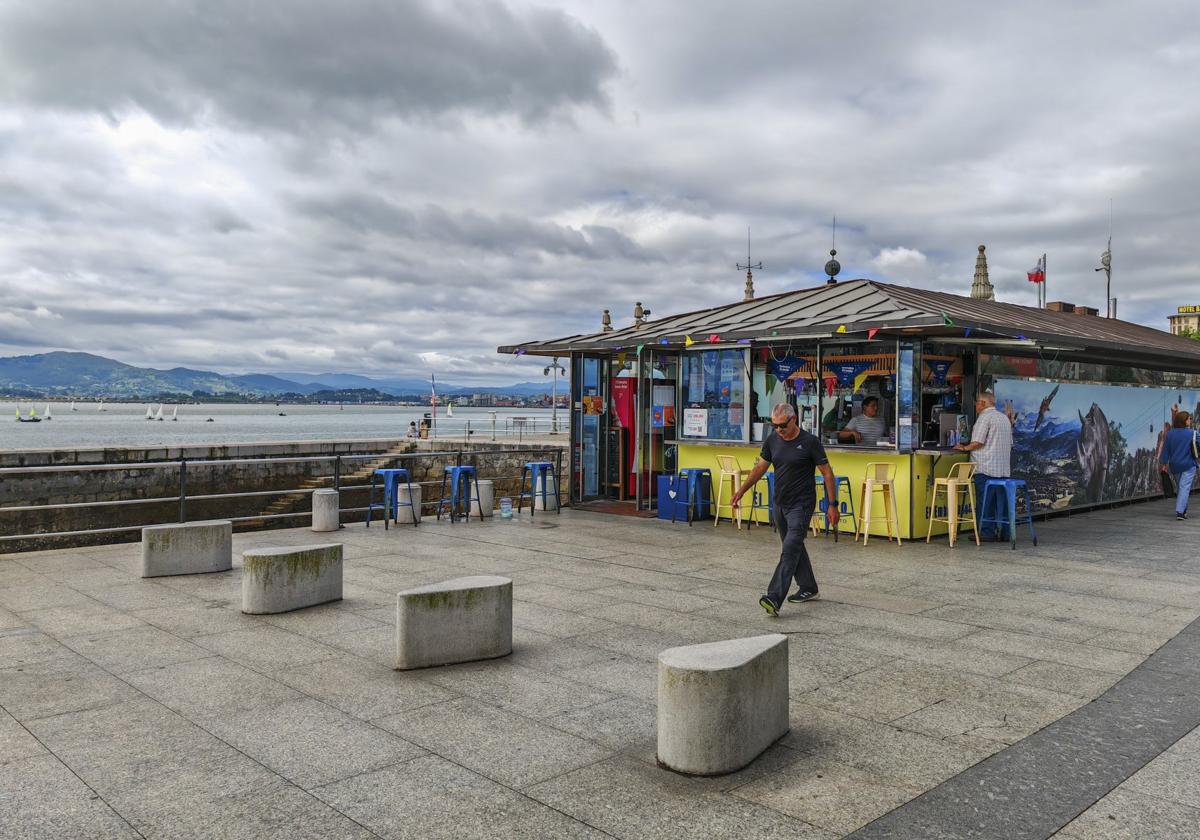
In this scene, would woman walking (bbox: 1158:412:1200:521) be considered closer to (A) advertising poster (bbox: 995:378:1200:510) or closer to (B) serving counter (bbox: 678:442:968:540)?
(A) advertising poster (bbox: 995:378:1200:510)

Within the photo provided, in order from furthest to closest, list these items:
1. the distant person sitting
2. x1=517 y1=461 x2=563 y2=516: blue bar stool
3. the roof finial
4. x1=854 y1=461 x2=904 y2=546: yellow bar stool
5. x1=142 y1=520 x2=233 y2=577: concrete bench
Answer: the roof finial → x1=517 y1=461 x2=563 y2=516: blue bar stool → the distant person sitting → x1=854 y1=461 x2=904 y2=546: yellow bar stool → x1=142 y1=520 x2=233 y2=577: concrete bench

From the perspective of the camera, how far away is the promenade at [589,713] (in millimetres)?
3895

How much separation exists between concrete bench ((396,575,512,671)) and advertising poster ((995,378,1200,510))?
9.84 metres

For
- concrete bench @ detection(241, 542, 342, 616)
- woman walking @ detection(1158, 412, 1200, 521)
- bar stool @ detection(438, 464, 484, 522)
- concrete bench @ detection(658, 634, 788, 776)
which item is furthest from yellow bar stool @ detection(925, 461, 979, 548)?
concrete bench @ detection(658, 634, 788, 776)

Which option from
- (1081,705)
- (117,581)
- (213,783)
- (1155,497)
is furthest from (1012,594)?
(1155,497)

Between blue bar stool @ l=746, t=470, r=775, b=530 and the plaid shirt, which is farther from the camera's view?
blue bar stool @ l=746, t=470, r=775, b=530

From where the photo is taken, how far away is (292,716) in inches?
203

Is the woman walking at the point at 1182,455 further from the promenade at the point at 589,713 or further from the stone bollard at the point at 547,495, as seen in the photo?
the stone bollard at the point at 547,495

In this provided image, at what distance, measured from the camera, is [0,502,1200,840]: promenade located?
3.89 meters

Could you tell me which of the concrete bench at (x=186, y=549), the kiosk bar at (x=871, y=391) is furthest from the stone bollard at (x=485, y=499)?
the concrete bench at (x=186, y=549)

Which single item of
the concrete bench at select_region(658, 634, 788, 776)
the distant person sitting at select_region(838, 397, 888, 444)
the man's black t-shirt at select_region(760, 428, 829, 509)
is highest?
the distant person sitting at select_region(838, 397, 888, 444)

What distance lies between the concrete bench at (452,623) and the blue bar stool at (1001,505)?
26.2ft

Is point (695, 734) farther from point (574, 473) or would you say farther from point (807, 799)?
point (574, 473)

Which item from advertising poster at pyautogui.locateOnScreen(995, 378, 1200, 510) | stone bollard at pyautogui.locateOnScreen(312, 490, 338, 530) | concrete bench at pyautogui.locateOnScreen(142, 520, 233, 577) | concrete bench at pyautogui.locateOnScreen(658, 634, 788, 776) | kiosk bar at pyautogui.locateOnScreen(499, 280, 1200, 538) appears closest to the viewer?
concrete bench at pyautogui.locateOnScreen(658, 634, 788, 776)
